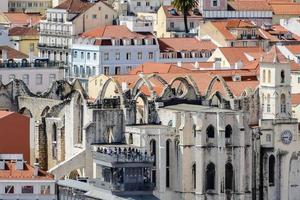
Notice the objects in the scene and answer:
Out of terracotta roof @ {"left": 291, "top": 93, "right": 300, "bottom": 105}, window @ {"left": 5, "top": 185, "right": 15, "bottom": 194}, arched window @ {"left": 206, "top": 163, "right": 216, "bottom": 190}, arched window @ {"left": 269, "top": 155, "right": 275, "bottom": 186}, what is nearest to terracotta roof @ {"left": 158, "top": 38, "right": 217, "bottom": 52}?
terracotta roof @ {"left": 291, "top": 93, "right": 300, "bottom": 105}

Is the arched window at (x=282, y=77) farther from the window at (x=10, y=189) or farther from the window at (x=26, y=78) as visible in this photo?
the window at (x=10, y=189)

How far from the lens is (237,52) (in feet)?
608

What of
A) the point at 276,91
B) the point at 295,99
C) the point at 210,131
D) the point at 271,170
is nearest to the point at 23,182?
the point at 210,131

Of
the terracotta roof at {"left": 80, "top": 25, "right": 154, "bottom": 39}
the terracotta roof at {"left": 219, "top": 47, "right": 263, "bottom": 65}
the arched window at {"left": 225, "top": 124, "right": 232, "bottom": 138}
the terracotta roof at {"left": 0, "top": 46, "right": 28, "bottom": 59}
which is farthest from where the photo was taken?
the terracotta roof at {"left": 80, "top": 25, "right": 154, "bottom": 39}

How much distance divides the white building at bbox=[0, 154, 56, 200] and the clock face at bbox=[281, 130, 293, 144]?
1854cm

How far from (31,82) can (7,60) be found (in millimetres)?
3334

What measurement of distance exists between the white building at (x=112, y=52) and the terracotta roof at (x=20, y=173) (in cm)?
5891

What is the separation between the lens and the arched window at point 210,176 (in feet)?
451

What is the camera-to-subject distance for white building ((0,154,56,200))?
127m

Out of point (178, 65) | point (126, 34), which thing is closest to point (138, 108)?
point (178, 65)

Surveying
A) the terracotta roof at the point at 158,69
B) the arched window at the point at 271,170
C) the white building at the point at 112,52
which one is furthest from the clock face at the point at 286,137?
the white building at the point at 112,52

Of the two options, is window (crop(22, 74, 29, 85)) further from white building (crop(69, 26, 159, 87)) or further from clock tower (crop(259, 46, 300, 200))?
white building (crop(69, 26, 159, 87))

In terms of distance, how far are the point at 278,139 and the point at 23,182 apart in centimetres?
2114

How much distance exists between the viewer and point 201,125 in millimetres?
136750
